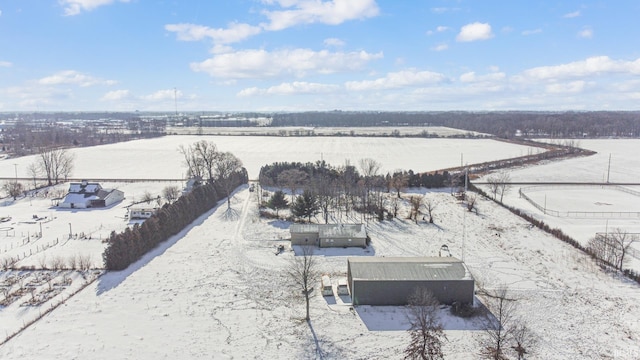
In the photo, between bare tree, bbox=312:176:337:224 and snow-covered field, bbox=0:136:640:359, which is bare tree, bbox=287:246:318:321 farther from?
bare tree, bbox=312:176:337:224

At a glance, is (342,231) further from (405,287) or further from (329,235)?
(405,287)

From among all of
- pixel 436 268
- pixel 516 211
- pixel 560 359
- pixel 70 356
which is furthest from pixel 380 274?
pixel 516 211

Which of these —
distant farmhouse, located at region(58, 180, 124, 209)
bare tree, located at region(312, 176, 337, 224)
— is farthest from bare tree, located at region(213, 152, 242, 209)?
distant farmhouse, located at region(58, 180, 124, 209)

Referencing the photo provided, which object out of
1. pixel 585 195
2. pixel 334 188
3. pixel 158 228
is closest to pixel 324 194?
pixel 334 188

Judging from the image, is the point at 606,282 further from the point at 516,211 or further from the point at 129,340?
the point at 129,340

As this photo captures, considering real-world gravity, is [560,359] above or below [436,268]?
below

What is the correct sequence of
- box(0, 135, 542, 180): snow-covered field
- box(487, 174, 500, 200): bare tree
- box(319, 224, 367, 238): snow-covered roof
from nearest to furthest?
box(319, 224, 367, 238): snow-covered roof < box(487, 174, 500, 200): bare tree < box(0, 135, 542, 180): snow-covered field
